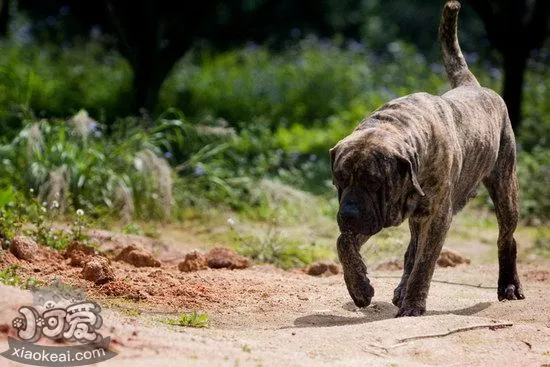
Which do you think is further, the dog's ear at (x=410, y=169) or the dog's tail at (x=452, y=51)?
the dog's tail at (x=452, y=51)

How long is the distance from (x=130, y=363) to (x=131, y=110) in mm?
9430

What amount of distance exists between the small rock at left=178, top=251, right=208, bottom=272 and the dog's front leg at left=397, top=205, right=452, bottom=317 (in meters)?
1.86

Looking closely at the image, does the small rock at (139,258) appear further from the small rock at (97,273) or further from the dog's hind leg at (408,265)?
the dog's hind leg at (408,265)

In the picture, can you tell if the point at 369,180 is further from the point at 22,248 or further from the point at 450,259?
the point at 450,259

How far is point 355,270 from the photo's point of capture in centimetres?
645

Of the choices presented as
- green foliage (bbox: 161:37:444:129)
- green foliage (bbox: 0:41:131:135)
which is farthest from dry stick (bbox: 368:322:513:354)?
green foliage (bbox: 161:37:444:129)

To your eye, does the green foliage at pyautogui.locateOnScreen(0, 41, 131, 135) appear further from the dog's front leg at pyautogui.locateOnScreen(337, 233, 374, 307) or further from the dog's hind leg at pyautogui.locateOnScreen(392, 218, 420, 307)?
the dog's front leg at pyautogui.locateOnScreen(337, 233, 374, 307)

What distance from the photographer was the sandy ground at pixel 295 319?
5102 mm

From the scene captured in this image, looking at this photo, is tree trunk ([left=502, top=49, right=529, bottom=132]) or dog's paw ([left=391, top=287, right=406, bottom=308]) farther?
tree trunk ([left=502, top=49, right=529, bottom=132])

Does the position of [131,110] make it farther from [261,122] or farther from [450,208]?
[450,208]

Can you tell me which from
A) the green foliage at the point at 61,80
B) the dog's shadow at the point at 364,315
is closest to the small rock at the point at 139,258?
the dog's shadow at the point at 364,315

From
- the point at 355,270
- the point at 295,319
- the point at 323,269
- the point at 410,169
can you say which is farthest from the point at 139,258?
the point at 410,169

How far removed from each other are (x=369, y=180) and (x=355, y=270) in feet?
2.04

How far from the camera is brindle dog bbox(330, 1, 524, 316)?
6.11 m
